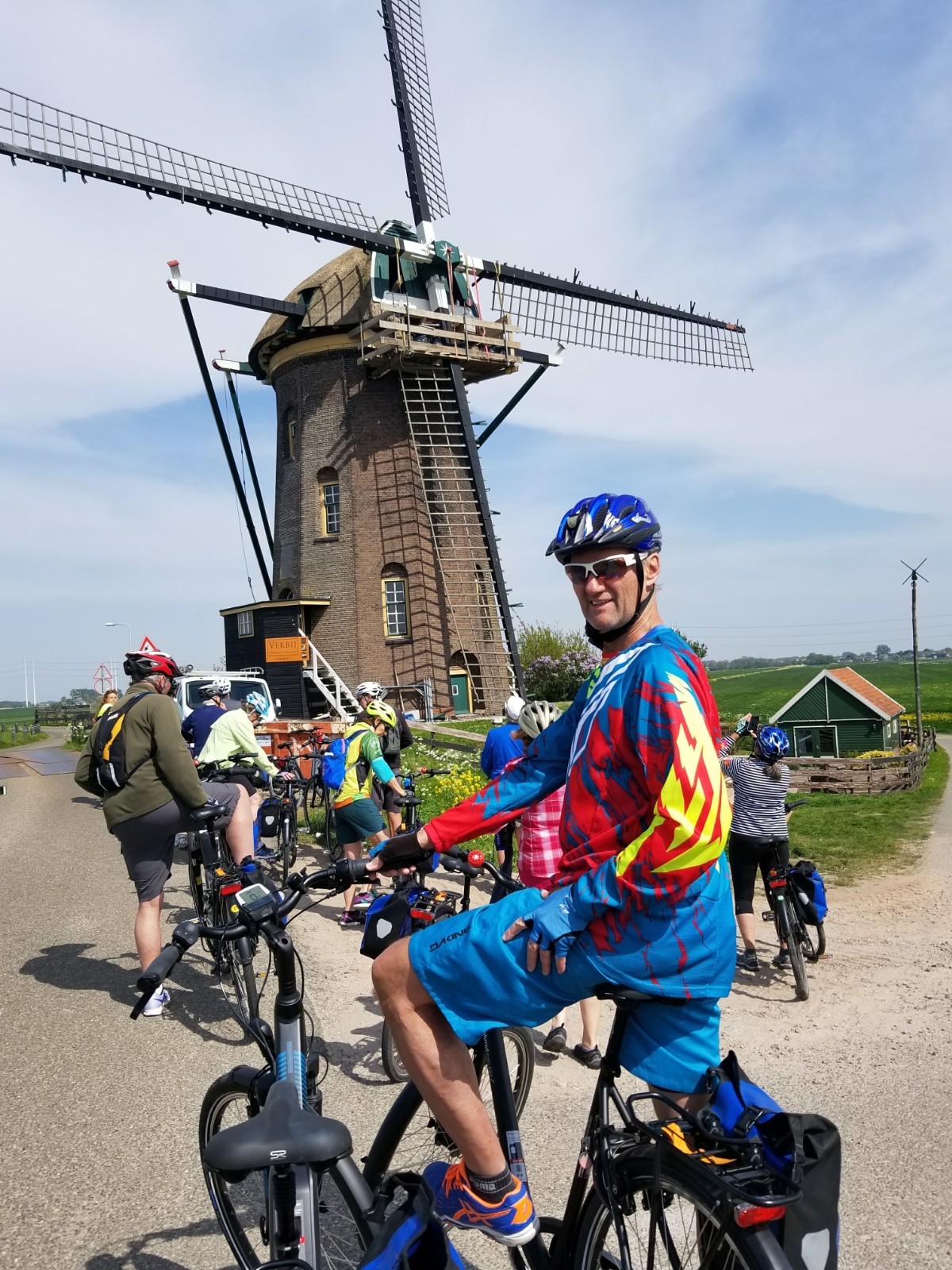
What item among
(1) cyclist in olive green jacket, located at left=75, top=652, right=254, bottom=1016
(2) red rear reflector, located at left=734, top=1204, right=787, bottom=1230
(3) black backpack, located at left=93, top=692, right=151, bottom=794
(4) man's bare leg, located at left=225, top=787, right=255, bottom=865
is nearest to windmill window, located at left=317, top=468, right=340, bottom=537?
(4) man's bare leg, located at left=225, top=787, right=255, bottom=865

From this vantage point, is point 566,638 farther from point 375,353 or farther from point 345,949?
point 345,949

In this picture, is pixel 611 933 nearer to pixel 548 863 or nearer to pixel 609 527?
pixel 609 527

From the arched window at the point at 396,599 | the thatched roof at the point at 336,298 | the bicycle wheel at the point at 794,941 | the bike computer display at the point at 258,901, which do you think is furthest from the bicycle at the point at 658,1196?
the thatched roof at the point at 336,298

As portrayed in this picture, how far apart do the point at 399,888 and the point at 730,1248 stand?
8.49 ft

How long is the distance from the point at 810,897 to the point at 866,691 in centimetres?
2966

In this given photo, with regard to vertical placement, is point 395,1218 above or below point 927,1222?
above

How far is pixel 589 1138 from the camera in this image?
2.41m

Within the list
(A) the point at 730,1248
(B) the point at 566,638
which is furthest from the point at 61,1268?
(B) the point at 566,638

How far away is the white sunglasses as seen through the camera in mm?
2604

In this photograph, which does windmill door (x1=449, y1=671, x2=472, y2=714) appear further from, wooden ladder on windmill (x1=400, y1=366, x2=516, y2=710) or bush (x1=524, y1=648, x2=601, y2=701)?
A: bush (x1=524, y1=648, x2=601, y2=701)

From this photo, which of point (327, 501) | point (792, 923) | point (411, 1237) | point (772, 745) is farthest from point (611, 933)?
point (327, 501)

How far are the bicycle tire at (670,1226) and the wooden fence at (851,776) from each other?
20893 millimetres

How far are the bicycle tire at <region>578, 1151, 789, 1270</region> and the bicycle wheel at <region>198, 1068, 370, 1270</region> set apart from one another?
0.62 m

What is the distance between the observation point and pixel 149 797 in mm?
5875
